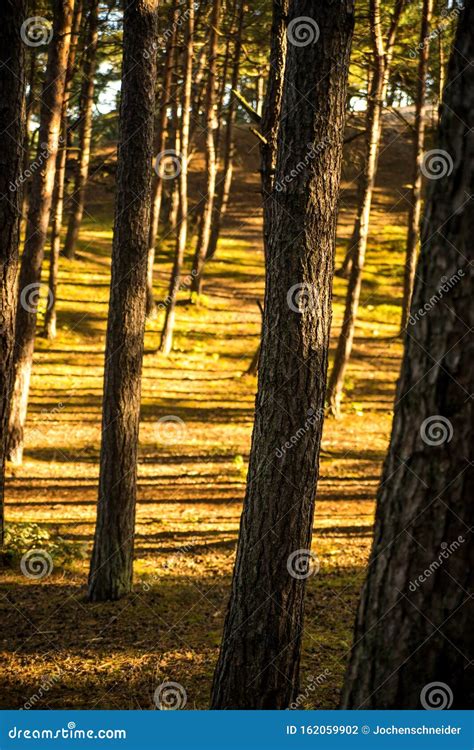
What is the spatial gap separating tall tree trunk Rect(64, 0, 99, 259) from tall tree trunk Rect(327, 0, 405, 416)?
269 inches

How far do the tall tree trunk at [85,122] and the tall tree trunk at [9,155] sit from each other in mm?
10654

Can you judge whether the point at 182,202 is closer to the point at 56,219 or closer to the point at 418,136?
the point at 56,219

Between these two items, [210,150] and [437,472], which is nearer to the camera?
[437,472]

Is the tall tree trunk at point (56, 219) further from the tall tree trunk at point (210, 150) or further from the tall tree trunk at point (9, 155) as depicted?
the tall tree trunk at point (9, 155)

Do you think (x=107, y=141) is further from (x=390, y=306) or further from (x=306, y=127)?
(x=306, y=127)

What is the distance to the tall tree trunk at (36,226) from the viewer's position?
1395cm

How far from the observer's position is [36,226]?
14422mm

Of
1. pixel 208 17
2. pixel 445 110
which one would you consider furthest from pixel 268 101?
pixel 208 17

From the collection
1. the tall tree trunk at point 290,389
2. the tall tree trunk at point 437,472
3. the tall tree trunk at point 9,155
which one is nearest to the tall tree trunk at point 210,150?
the tall tree trunk at point 9,155

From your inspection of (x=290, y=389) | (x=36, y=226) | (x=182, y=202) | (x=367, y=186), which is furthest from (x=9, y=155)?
(x=182, y=202)

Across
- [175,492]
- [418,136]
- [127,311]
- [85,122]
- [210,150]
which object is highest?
[85,122]

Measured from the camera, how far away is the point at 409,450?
3443mm

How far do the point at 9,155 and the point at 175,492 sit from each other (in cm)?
762

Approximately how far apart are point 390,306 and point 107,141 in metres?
33.8
